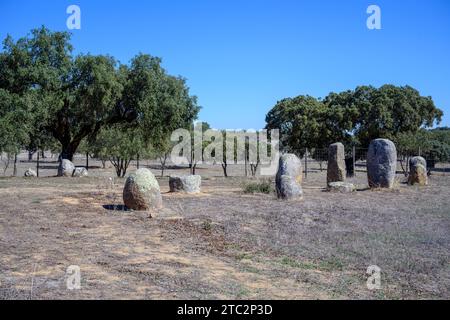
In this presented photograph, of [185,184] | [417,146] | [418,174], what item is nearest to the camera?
[185,184]

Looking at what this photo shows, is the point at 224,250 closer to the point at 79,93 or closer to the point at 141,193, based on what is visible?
the point at 141,193

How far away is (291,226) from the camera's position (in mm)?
10047

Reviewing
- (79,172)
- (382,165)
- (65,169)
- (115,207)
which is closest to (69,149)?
(65,169)

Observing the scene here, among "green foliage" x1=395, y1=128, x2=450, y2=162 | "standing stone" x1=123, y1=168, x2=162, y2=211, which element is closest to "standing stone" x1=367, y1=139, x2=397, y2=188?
"standing stone" x1=123, y1=168, x2=162, y2=211

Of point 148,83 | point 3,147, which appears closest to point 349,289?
point 3,147

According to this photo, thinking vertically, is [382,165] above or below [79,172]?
above

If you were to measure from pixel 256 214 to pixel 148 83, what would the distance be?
56.0 ft

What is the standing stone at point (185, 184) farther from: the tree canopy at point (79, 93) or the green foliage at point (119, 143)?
the green foliage at point (119, 143)

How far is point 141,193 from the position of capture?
39.7ft

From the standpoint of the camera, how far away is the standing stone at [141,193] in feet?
39.7

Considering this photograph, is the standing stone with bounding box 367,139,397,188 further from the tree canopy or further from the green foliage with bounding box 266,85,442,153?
the green foliage with bounding box 266,85,442,153

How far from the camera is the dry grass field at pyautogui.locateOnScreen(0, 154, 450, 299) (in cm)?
555

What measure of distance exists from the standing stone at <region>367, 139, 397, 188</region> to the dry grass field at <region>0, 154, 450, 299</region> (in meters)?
5.16

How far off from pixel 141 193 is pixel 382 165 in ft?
36.2
